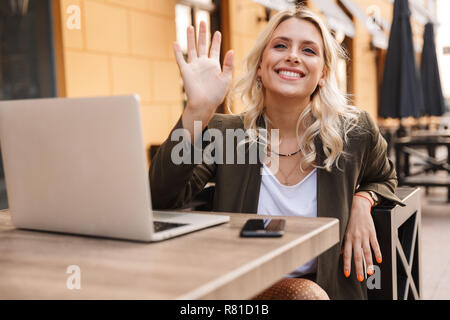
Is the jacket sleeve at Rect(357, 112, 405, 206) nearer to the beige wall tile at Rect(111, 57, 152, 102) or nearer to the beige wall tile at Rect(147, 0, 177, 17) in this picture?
the beige wall tile at Rect(111, 57, 152, 102)

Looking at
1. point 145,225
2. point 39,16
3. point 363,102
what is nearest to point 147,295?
point 145,225

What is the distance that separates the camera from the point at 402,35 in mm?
5066

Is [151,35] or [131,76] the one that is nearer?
[131,76]

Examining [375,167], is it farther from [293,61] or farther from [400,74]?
[400,74]

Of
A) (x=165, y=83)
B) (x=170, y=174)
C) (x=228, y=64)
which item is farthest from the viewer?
(x=165, y=83)

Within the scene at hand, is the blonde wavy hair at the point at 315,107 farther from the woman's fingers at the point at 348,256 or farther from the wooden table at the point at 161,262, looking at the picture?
the wooden table at the point at 161,262

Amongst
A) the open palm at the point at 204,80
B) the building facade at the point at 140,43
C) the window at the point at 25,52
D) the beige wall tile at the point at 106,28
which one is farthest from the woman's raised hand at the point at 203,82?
the beige wall tile at the point at 106,28

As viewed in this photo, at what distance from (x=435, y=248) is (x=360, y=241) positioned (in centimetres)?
241

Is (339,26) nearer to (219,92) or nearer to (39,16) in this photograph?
(39,16)

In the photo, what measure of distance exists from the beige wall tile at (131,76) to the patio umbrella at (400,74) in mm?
2498

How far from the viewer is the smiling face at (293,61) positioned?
164 cm

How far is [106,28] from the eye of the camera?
3.73m

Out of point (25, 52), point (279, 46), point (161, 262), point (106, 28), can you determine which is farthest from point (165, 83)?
point (161, 262)

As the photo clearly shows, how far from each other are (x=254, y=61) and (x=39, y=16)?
212 cm
